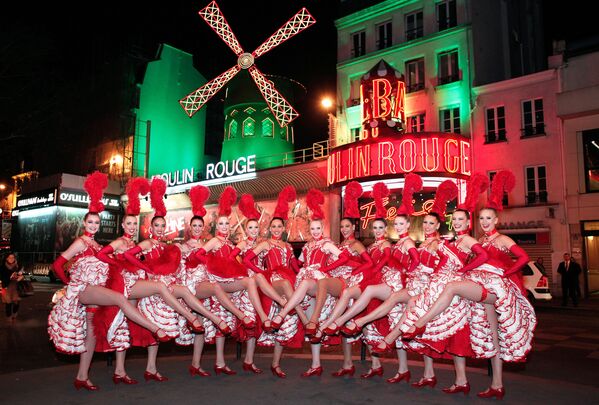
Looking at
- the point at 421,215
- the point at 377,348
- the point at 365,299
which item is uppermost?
the point at 421,215

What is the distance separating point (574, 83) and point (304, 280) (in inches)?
636

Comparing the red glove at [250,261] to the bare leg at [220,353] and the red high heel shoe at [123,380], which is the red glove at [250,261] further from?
the red high heel shoe at [123,380]

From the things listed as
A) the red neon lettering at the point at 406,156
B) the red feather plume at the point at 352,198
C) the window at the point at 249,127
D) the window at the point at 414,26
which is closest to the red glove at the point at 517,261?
the red feather plume at the point at 352,198

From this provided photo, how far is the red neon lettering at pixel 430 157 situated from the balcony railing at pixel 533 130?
363 centimetres

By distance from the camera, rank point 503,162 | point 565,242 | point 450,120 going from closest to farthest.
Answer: point 565,242, point 503,162, point 450,120

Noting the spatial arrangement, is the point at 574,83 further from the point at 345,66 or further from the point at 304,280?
the point at 304,280

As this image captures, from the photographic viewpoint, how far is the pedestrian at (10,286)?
12.5 metres

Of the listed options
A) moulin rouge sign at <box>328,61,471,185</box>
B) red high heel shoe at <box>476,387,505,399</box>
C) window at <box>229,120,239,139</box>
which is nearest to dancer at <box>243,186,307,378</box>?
red high heel shoe at <box>476,387,505,399</box>

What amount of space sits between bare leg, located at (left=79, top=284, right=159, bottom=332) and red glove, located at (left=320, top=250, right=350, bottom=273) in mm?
2267

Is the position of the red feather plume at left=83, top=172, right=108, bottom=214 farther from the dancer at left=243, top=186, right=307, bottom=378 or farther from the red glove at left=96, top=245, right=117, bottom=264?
the dancer at left=243, top=186, right=307, bottom=378

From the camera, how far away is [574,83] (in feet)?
58.9

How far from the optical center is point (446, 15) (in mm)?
20984

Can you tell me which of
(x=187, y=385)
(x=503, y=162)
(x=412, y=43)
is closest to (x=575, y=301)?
(x=503, y=162)

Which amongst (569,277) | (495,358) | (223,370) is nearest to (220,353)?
(223,370)
